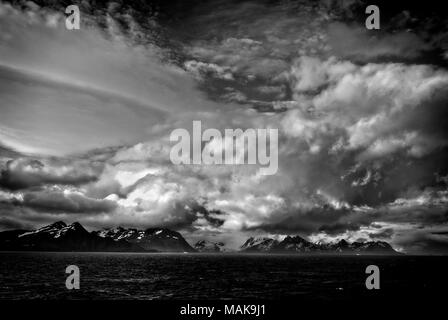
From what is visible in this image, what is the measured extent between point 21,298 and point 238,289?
42609mm
